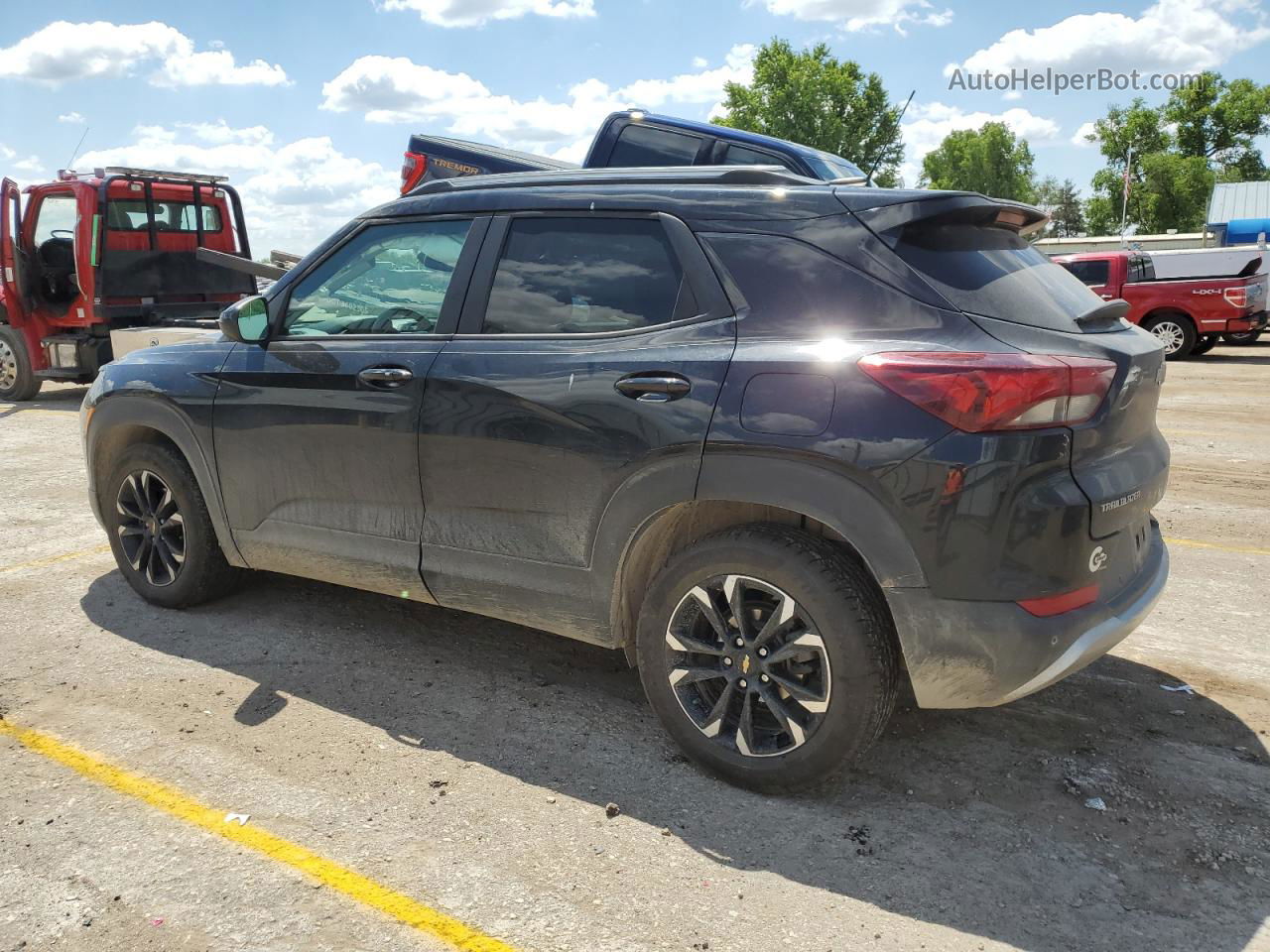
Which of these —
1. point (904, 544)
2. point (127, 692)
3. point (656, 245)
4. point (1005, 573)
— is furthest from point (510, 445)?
point (127, 692)

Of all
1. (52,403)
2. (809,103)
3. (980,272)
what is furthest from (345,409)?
(809,103)

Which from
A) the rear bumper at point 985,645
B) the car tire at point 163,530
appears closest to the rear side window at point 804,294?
the rear bumper at point 985,645

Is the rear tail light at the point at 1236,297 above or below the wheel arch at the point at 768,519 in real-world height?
below

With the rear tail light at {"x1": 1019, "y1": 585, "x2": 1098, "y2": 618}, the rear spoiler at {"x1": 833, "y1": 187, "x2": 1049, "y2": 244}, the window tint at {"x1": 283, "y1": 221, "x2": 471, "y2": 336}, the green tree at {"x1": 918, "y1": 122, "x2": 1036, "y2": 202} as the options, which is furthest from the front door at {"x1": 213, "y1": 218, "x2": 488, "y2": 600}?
the green tree at {"x1": 918, "y1": 122, "x2": 1036, "y2": 202}

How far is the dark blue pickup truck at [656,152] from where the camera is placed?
7520 millimetres

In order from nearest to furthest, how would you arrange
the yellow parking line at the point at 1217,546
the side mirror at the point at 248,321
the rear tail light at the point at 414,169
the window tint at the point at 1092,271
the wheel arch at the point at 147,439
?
the side mirror at the point at 248,321 → the wheel arch at the point at 147,439 → the yellow parking line at the point at 1217,546 → the rear tail light at the point at 414,169 → the window tint at the point at 1092,271

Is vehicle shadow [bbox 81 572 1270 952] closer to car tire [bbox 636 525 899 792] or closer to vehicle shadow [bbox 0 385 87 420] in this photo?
car tire [bbox 636 525 899 792]

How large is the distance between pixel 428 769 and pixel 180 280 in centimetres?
1055

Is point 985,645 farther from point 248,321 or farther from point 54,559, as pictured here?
point 54,559

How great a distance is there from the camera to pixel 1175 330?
1806cm

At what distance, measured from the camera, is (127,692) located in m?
3.95

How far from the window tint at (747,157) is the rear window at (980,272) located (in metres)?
4.46

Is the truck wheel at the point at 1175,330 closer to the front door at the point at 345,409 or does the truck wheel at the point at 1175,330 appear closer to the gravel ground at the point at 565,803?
the gravel ground at the point at 565,803

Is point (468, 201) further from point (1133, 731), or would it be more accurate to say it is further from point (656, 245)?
point (1133, 731)
